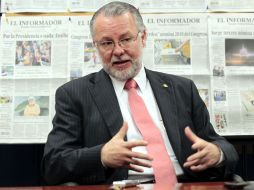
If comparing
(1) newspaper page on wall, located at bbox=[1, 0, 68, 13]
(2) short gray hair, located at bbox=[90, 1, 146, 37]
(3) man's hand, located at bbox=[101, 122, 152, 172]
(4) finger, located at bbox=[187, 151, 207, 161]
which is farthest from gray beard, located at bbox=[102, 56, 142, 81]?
(1) newspaper page on wall, located at bbox=[1, 0, 68, 13]

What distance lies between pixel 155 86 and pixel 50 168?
0.53 m

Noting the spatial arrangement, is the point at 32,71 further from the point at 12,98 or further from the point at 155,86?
the point at 155,86

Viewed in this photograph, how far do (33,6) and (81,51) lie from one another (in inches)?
13.6

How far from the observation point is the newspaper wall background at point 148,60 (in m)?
1.86

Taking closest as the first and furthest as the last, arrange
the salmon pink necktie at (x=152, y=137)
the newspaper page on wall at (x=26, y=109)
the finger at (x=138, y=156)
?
the finger at (x=138, y=156) → the salmon pink necktie at (x=152, y=137) → the newspaper page on wall at (x=26, y=109)

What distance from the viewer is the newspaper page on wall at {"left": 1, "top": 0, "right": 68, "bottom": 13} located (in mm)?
1913

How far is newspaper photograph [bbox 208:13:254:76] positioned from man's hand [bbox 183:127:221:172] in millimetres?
768

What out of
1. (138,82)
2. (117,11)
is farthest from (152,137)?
(117,11)

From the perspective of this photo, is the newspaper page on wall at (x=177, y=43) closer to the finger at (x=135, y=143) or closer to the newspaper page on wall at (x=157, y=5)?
the newspaper page on wall at (x=157, y=5)

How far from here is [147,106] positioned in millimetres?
1462

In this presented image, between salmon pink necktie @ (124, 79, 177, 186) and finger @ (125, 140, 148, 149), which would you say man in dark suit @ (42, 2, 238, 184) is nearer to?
salmon pink necktie @ (124, 79, 177, 186)

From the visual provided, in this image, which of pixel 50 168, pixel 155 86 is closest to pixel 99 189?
pixel 50 168

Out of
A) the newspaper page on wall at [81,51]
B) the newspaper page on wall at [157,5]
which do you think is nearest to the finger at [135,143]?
the newspaper page on wall at [81,51]

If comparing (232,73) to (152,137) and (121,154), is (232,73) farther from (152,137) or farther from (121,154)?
(121,154)
